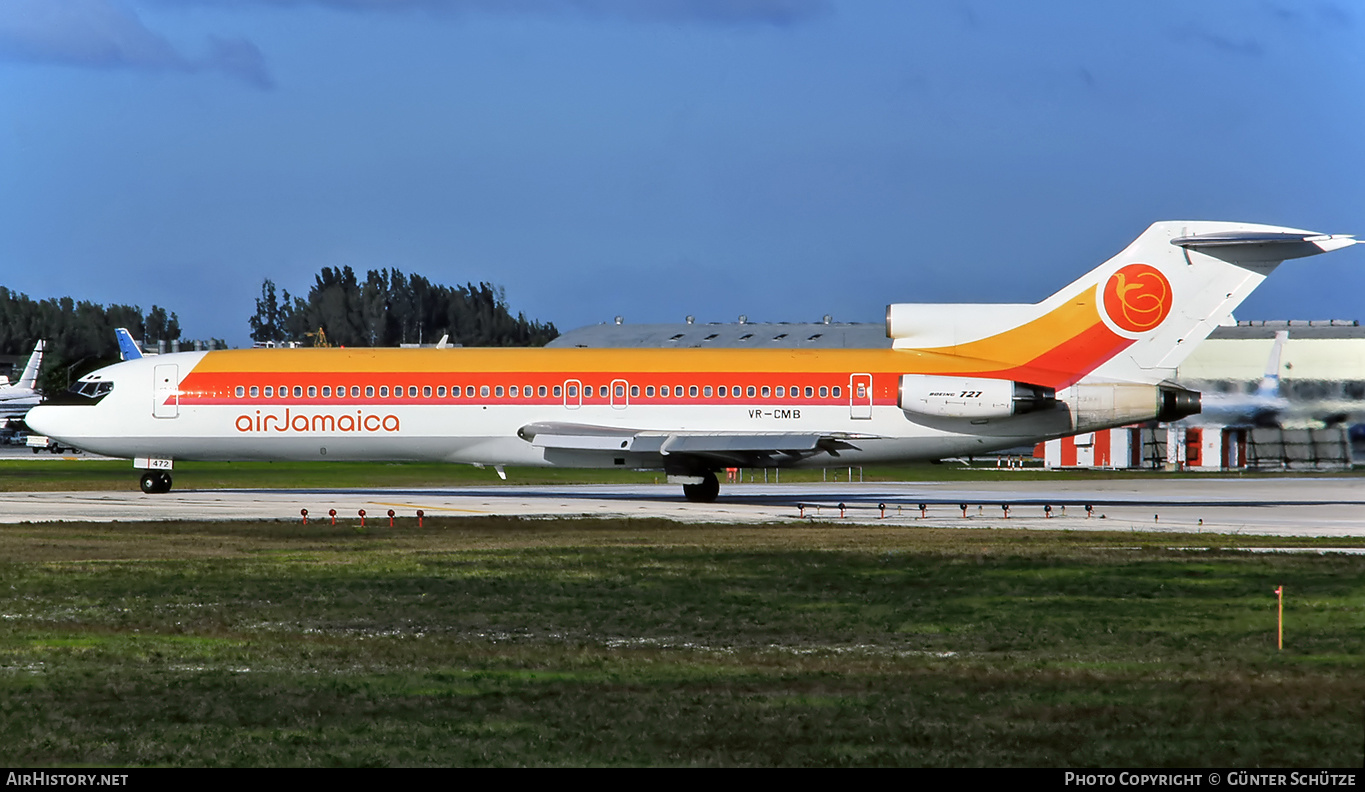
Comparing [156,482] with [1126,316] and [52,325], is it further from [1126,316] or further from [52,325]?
[52,325]

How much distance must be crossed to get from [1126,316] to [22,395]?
265ft

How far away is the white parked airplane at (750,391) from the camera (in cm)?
3744

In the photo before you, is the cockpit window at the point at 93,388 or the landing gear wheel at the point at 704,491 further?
the cockpit window at the point at 93,388

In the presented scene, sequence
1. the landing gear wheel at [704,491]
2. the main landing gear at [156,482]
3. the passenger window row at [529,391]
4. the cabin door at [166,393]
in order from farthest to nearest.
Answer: the main landing gear at [156,482] → the cabin door at [166,393] → the landing gear wheel at [704,491] → the passenger window row at [529,391]

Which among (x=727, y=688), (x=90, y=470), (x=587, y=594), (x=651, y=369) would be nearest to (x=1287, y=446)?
(x=651, y=369)

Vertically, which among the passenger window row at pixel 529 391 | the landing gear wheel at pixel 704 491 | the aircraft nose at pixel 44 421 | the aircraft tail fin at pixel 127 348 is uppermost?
the aircraft tail fin at pixel 127 348

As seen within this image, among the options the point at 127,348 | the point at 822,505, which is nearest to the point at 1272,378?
the point at 822,505

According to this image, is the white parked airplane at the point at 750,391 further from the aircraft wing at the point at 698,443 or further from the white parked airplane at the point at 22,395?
the white parked airplane at the point at 22,395

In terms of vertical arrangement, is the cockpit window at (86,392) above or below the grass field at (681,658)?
above

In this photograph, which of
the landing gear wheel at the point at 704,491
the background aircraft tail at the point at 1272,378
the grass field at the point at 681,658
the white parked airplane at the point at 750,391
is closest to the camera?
the grass field at the point at 681,658

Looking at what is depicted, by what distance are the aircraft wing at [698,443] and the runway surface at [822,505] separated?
1296mm

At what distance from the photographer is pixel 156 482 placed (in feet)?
139

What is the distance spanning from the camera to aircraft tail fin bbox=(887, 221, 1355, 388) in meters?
37.2

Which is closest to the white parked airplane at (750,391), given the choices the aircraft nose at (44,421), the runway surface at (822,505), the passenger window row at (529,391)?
the passenger window row at (529,391)
